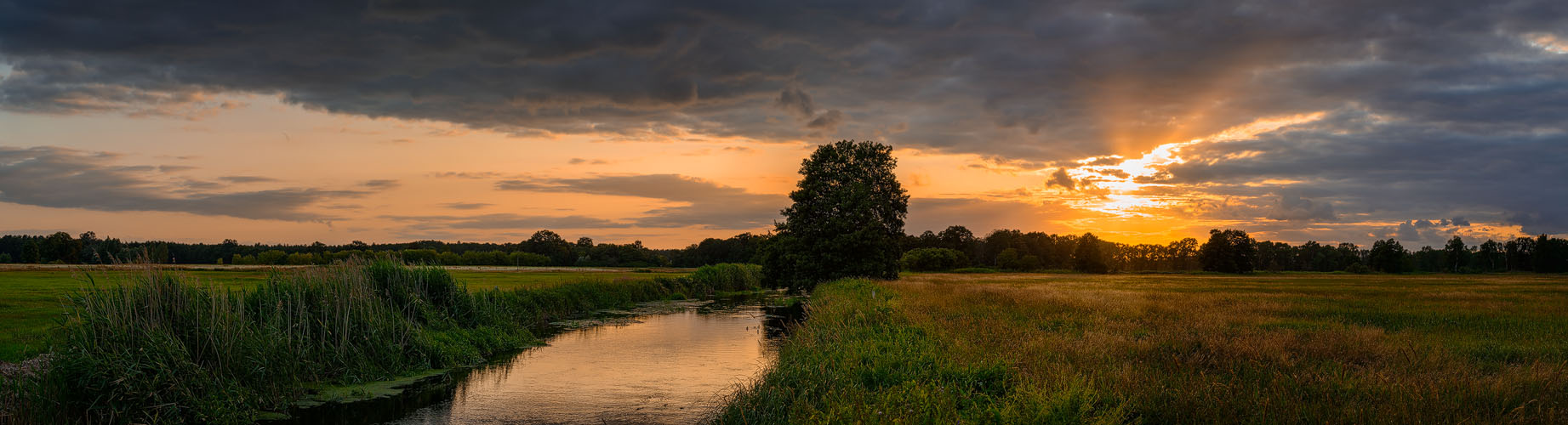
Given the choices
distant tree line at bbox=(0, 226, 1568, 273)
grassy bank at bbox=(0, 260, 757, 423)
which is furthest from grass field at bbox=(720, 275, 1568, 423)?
distant tree line at bbox=(0, 226, 1568, 273)

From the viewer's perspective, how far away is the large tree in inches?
1909

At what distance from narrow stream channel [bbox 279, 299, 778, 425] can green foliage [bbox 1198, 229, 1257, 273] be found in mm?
118663

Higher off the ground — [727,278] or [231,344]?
[727,278]

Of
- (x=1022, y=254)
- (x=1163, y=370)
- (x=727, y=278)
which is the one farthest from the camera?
(x=1022, y=254)

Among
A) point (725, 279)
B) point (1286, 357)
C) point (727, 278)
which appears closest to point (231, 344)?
point (1286, 357)

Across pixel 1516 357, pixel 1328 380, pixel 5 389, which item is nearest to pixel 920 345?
pixel 1328 380

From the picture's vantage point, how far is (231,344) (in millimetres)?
13836

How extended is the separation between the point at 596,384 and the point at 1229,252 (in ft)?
425

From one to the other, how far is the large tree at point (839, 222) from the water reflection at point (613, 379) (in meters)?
20.1

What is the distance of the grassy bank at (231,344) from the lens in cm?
1216

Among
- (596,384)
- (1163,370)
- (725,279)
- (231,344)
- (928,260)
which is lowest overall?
(596,384)

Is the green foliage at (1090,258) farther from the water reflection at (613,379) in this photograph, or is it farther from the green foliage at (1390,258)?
the water reflection at (613,379)

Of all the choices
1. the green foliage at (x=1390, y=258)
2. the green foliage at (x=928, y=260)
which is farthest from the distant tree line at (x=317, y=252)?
the green foliage at (x=1390, y=258)

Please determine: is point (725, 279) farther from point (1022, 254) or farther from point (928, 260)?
point (1022, 254)
